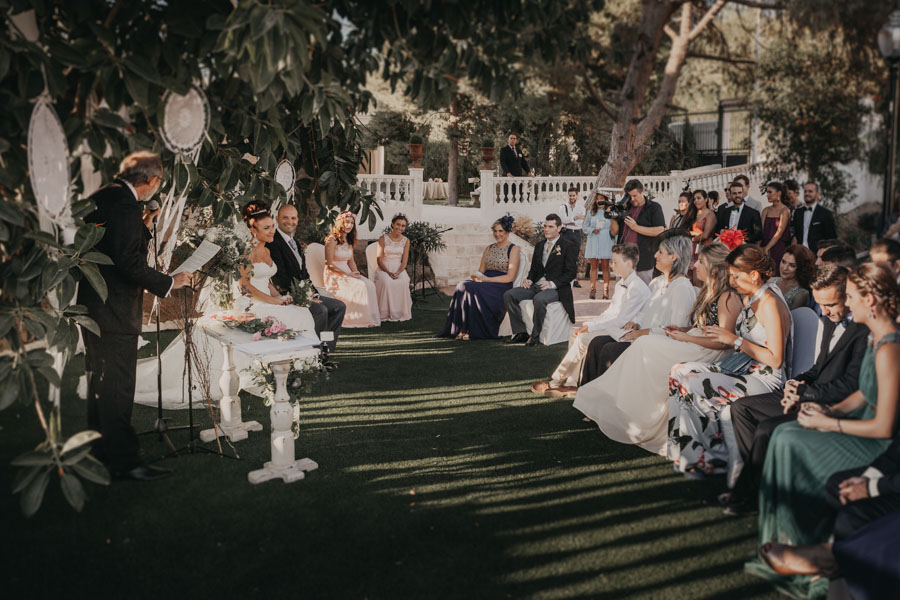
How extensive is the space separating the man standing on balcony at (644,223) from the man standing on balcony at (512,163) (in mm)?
4747

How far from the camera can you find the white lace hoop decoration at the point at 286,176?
5.19 meters

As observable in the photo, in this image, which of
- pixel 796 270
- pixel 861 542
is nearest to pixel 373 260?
pixel 796 270

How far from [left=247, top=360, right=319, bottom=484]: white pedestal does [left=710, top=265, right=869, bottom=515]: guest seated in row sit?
7.97 feet

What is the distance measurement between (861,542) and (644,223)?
702cm

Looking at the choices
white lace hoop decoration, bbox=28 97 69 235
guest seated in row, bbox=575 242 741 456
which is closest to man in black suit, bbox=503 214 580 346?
guest seated in row, bbox=575 242 741 456

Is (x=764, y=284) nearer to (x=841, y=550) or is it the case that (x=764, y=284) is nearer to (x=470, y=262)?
(x=841, y=550)

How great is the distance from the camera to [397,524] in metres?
3.53

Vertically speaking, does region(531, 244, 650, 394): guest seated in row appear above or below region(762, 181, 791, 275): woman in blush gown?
below

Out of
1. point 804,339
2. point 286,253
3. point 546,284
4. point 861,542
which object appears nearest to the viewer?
point 861,542

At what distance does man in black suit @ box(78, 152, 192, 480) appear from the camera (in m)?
3.76

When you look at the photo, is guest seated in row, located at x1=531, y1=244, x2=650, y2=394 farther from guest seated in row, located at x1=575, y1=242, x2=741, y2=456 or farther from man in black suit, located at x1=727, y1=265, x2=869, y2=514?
man in black suit, located at x1=727, y1=265, x2=869, y2=514

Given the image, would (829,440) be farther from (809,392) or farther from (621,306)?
(621,306)

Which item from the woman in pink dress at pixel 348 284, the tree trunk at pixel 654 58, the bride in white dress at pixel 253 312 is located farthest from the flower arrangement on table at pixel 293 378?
the woman in pink dress at pixel 348 284

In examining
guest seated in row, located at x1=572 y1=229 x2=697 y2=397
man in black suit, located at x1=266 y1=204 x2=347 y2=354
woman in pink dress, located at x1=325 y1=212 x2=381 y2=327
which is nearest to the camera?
guest seated in row, located at x1=572 y1=229 x2=697 y2=397
